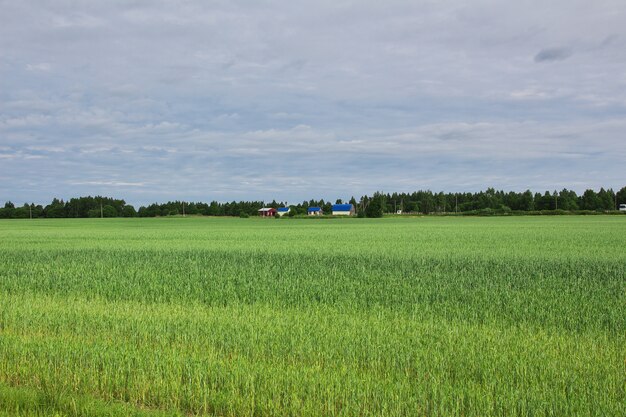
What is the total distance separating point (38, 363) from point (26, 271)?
14923mm

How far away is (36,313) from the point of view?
12.9m

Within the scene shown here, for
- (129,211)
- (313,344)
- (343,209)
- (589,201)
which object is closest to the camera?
(313,344)

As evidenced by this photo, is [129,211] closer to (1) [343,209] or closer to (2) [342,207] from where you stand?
(2) [342,207]

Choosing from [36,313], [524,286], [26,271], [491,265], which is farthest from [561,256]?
[26,271]

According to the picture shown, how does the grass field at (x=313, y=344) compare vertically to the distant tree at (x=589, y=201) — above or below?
below

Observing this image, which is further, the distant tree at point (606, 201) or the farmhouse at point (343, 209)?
the farmhouse at point (343, 209)

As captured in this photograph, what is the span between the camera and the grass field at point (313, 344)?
688 cm

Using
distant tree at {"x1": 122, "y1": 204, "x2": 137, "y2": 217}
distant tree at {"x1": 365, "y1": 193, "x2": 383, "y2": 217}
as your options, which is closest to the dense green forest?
distant tree at {"x1": 122, "y1": 204, "x2": 137, "y2": 217}

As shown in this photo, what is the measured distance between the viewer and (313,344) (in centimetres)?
938

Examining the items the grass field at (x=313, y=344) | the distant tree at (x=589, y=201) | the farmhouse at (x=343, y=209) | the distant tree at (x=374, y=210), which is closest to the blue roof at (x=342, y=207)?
the farmhouse at (x=343, y=209)

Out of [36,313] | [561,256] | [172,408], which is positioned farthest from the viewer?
[561,256]

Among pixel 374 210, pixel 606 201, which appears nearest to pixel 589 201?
pixel 606 201

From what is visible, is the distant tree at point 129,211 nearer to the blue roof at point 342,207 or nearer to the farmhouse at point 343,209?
the farmhouse at point 343,209

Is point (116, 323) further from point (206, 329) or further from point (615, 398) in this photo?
point (615, 398)
